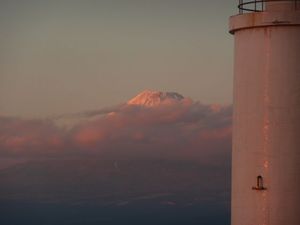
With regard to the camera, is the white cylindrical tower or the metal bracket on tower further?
the metal bracket on tower

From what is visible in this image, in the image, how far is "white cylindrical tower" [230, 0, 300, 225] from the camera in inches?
698

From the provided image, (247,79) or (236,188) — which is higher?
(247,79)

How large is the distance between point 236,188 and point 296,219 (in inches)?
46.4

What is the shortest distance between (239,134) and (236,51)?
1.42 metres

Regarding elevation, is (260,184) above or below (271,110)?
below

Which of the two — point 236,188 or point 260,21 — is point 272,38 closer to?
point 260,21

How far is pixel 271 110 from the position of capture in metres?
17.8

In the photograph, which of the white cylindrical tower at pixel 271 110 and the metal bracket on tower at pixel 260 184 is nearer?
the white cylindrical tower at pixel 271 110

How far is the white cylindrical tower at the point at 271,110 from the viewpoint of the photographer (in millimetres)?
17719

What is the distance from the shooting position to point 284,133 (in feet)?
58.3

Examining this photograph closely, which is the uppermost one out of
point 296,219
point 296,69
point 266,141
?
point 296,69

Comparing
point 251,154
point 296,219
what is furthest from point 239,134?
point 296,219

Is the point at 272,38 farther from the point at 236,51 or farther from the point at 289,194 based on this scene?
the point at 289,194

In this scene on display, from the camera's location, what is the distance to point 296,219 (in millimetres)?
17875
